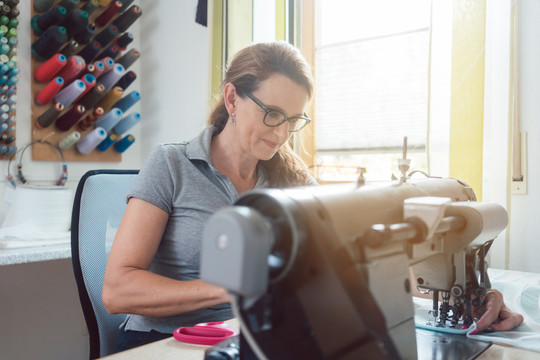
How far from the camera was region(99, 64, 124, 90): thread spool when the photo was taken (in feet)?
6.99

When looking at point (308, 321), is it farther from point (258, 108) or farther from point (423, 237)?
Result: point (258, 108)

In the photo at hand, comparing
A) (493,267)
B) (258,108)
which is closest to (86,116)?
(258,108)

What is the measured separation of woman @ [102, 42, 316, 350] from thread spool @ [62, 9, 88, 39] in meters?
0.98

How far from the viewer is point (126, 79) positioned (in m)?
2.26

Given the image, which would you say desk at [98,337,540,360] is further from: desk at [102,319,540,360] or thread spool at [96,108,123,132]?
thread spool at [96,108,123,132]

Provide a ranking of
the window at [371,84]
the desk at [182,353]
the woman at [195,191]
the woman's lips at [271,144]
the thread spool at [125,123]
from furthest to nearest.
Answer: the thread spool at [125,123] < the window at [371,84] < the woman's lips at [271,144] < the woman at [195,191] < the desk at [182,353]

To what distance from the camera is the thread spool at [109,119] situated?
2145mm

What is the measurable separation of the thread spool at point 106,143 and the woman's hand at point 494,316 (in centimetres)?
178

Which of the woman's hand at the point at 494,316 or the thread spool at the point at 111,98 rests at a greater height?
the thread spool at the point at 111,98

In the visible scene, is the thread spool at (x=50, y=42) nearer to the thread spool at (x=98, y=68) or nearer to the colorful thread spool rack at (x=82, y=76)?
the colorful thread spool rack at (x=82, y=76)

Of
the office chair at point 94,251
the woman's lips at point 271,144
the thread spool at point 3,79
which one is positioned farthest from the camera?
the thread spool at point 3,79

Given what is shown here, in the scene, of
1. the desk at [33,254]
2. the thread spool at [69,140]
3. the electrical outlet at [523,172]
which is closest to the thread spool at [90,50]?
the thread spool at [69,140]

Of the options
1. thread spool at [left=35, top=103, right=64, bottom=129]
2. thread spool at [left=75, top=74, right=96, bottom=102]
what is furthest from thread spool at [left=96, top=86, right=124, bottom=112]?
thread spool at [left=35, top=103, right=64, bottom=129]

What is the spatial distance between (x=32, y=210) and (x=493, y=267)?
5.46ft
